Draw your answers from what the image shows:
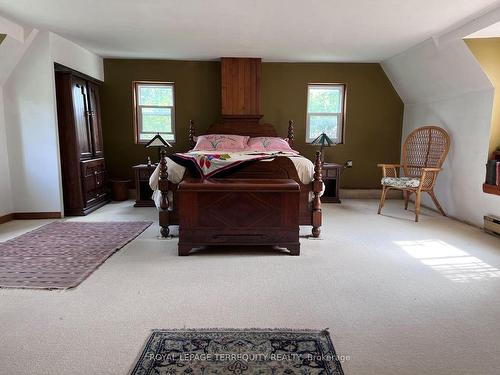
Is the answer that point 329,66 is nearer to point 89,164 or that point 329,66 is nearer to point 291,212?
point 291,212

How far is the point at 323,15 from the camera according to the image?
10.9 feet

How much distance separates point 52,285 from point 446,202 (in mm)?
4718

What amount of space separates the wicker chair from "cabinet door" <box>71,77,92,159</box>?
4.14 metres

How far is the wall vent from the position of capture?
3.50 metres

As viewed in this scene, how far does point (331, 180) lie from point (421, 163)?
4.42ft

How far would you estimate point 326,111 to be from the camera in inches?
223

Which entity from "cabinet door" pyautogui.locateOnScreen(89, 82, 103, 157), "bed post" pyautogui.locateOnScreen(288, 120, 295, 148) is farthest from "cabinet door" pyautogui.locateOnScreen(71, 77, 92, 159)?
"bed post" pyautogui.locateOnScreen(288, 120, 295, 148)

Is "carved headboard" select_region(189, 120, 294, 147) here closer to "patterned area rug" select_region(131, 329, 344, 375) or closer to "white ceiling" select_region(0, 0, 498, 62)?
"white ceiling" select_region(0, 0, 498, 62)

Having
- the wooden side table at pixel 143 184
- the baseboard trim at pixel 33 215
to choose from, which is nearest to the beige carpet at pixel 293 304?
the baseboard trim at pixel 33 215

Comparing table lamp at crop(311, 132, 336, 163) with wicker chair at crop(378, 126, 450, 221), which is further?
table lamp at crop(311, 132, 336, 163)

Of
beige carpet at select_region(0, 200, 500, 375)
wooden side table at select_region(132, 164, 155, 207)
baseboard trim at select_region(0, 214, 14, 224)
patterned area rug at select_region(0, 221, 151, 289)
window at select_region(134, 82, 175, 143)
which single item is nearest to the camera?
beige carpet at select_region(0, 200, 500, 375)

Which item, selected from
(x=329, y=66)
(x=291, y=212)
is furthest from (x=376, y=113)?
(x=291, y=212)

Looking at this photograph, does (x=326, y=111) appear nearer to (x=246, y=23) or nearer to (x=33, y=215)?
(x=246, y=23)

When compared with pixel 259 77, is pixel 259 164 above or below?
below
